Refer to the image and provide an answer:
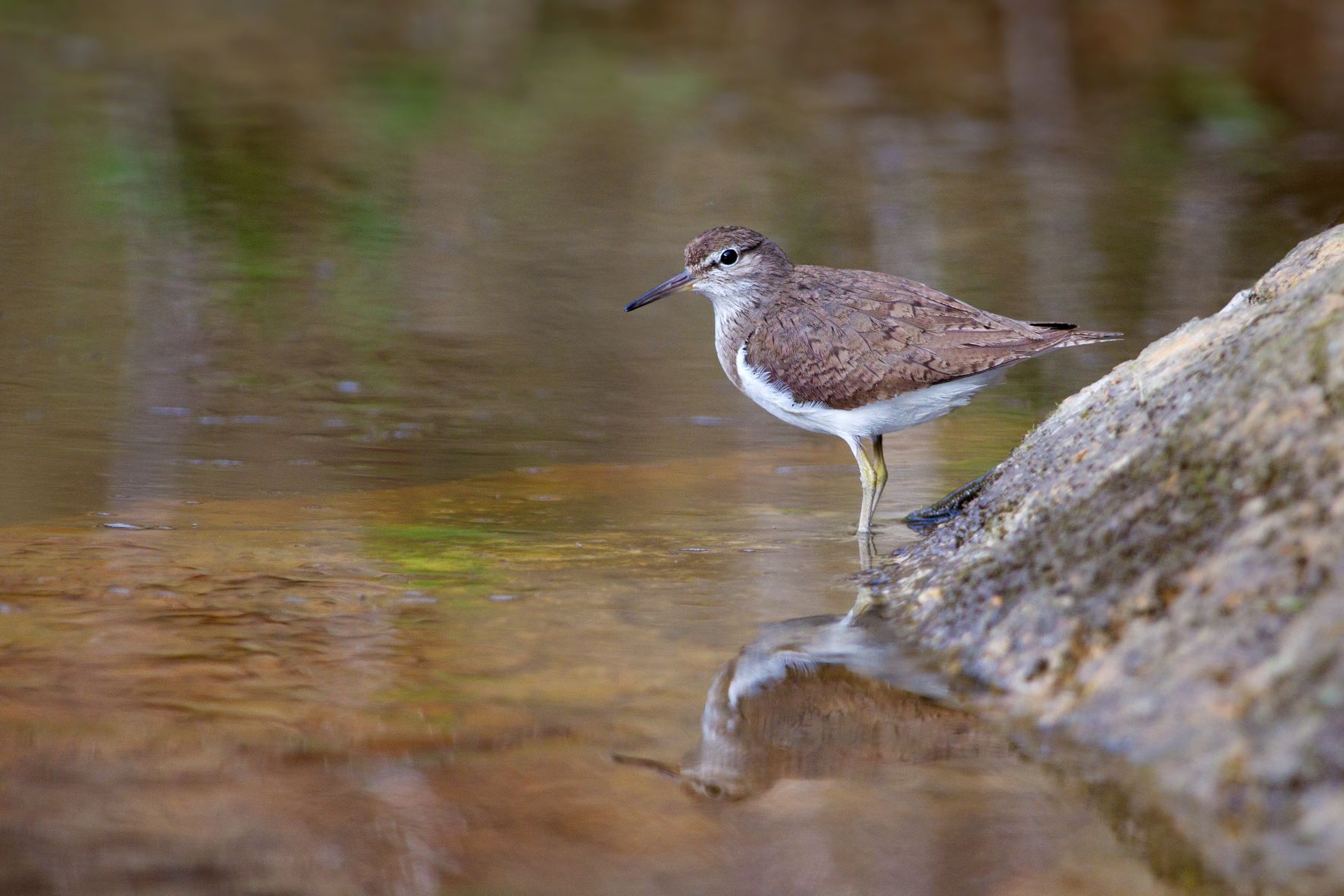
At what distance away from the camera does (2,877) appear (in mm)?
3273

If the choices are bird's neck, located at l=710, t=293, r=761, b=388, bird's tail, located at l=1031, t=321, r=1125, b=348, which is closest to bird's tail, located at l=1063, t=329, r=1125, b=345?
bird's tail, located at l=1031, t=321, r=1125, b=348

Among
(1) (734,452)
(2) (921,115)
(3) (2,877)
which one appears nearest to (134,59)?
(2) (921,115)

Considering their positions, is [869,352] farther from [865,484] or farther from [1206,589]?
[1206,589]

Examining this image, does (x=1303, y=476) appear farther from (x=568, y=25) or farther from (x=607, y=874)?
(x=568, y=25)

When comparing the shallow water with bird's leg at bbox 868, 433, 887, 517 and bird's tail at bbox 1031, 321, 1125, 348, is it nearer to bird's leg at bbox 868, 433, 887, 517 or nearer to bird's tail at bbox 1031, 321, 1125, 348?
bird's leg at bbox 868, 433, 887, 517

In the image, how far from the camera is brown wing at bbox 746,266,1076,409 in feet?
20.6

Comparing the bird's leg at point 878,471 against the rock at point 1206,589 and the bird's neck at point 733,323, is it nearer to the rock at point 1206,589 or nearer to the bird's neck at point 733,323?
the bird's neck at point 733,323

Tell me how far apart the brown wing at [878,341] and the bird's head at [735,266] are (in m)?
0.43

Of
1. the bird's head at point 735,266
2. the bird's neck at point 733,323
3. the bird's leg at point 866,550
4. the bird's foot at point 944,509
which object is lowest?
the bird's leg at point 866,550

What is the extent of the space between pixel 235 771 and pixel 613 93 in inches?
610

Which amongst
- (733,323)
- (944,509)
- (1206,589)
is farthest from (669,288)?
(1206,589)

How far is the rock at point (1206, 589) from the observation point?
3359 millimetres

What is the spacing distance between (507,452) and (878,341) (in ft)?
6.97

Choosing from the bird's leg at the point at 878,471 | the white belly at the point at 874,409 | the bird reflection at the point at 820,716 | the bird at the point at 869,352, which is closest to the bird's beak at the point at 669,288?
the bird at the point at 869,352
